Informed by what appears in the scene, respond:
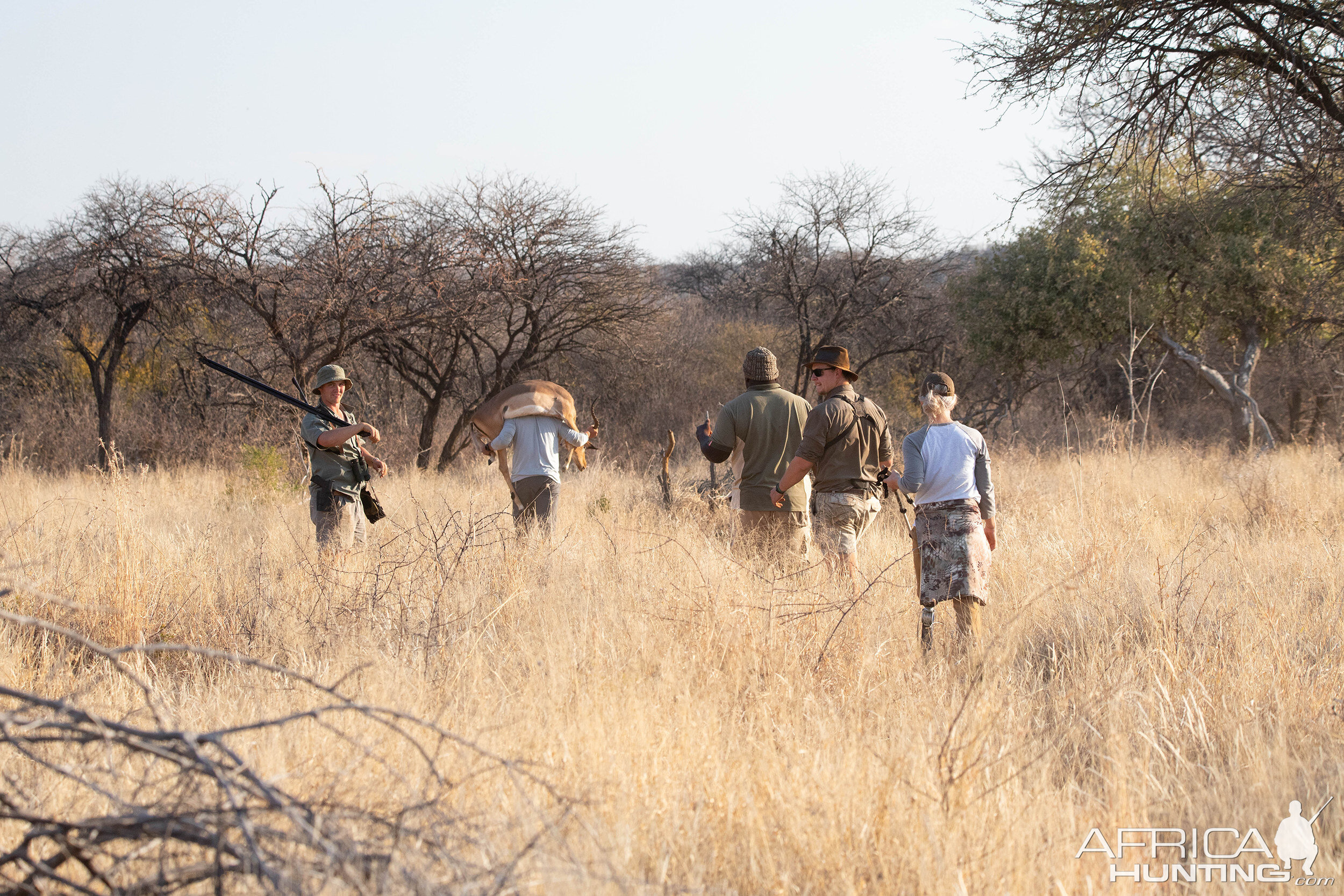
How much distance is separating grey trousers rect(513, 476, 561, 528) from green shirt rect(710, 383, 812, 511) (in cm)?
142

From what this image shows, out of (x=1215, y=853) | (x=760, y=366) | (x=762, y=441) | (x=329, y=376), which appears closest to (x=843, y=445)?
(x=762, y=441)

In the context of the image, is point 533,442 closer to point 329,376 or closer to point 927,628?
point 329,376

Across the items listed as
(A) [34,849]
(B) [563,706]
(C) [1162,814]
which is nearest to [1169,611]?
(C) [1162,814]

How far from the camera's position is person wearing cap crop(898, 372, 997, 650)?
4.50 meters

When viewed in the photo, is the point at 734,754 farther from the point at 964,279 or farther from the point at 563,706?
the point at 964,279

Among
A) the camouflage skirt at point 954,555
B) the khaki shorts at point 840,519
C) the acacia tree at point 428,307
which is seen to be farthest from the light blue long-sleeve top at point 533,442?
the acacia tree at point 428,307

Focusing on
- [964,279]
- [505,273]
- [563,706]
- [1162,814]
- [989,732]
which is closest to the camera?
[1162,814]

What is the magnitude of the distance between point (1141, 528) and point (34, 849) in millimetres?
7212

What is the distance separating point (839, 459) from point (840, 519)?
36 cm

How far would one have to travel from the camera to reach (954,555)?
4504mm

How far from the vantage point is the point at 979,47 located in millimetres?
7934

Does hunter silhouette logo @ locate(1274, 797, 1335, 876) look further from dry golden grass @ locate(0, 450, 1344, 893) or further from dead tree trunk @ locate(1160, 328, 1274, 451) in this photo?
dead tree trunk @ locate(1160, 328, 1274, 451)

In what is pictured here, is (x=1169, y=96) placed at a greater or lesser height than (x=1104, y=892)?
greater

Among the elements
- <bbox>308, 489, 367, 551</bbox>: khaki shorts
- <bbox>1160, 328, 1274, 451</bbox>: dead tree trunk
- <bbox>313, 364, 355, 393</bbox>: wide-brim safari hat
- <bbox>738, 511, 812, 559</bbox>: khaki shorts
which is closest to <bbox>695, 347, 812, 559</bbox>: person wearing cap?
<bbox>738, 511, 812, 559</bbox>: khaki shorts
